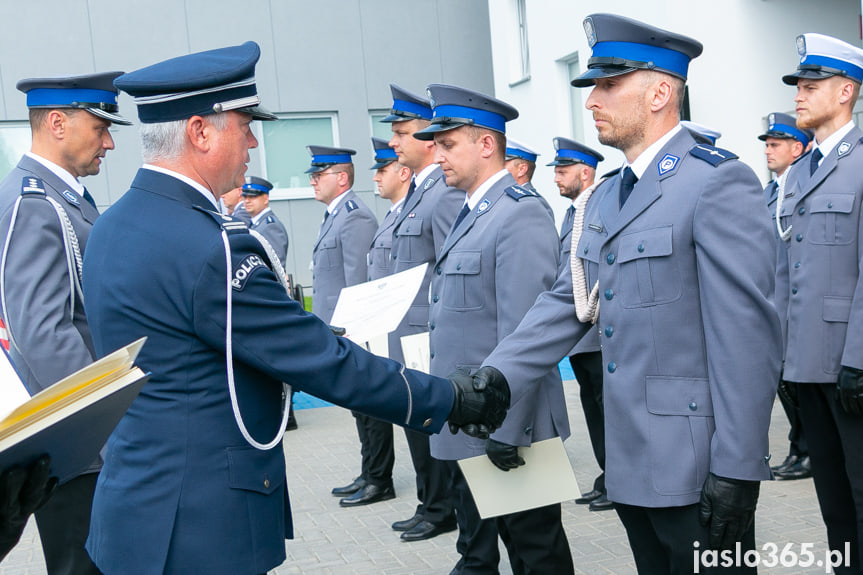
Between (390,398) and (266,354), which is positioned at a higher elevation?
(266,354)

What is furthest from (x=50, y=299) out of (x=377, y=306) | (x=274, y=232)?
(x=274, y=232)

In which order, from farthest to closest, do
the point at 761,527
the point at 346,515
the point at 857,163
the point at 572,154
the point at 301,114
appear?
the point at 301,114, the point at 572,154, the point at 346,515, the point at 761,527, the point at 857,163

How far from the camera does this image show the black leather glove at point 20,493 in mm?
1732

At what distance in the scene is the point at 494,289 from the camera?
3783mm

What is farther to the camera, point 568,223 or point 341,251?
point 341,251

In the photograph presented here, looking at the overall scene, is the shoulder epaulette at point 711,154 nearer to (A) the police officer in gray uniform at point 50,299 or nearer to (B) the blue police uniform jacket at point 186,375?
(B) the blue police uniform jacket at point 186,375

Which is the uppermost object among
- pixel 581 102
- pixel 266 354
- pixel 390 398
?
pixel 581 102

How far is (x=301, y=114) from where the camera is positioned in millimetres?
15758

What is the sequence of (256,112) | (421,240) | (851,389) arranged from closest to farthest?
(256,112) → (851,389) → (421,240)

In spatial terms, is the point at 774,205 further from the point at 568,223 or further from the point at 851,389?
the point at 851,389

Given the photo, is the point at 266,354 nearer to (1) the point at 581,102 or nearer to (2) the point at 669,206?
(2) the point at 669,206

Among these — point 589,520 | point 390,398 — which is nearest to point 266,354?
point 390,398

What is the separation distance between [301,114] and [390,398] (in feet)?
45.8

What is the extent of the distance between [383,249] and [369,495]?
66.0 inches
